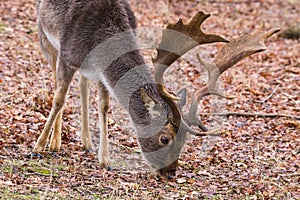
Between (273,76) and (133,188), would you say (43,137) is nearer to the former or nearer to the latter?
(133,188)

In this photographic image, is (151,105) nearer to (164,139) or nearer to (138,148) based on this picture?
(164,139)

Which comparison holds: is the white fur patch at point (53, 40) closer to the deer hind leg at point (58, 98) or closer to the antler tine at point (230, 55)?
the deer hind leg at point (58, 98)

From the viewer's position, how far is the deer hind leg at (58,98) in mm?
7711

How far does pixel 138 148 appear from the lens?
834 centimetres

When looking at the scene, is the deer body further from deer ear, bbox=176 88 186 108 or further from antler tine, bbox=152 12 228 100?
antler tine, bbox=152 12 228 100

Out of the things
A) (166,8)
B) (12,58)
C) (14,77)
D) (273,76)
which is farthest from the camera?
(166,8)

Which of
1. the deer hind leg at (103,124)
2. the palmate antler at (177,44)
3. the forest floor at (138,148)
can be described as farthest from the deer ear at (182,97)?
the deer hind leg at (103,124)

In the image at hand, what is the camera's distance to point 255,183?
710 centimetres

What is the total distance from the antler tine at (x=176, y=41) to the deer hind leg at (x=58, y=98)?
1.63 m

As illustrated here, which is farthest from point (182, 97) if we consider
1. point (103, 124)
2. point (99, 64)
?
point (103, 124)

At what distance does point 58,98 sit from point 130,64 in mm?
1315

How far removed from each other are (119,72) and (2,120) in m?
2.46

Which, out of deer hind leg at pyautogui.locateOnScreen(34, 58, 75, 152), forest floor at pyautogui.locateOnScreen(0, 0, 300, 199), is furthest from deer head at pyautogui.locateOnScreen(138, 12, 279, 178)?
deer hind leg at pyautogui.locateOnScreen(34, 58, 75, 152)

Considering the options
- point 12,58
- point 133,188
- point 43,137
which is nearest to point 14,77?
point 12,58
